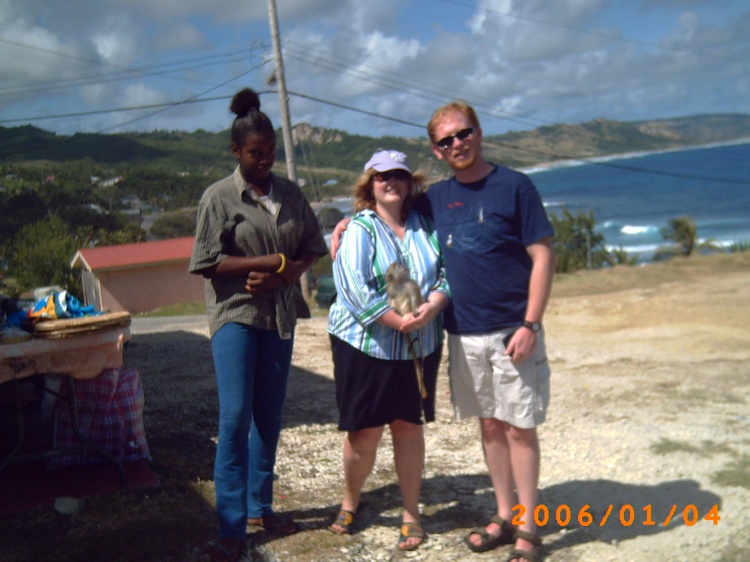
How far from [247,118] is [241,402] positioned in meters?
1.21

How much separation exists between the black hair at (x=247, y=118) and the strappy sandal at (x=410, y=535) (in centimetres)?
187

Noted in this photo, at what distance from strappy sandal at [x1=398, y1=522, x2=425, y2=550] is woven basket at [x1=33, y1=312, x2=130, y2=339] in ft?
6.12

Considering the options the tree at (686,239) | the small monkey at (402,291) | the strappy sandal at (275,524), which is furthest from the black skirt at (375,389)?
the tree at (686,239)

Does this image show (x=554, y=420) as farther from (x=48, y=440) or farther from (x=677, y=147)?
(x=677, y=147)

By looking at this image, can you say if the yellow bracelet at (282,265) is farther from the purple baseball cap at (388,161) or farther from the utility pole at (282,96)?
the utility pole at (282,96)

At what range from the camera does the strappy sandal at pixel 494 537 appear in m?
3.20

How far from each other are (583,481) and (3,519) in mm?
3088

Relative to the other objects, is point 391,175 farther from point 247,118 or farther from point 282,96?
point 282,96

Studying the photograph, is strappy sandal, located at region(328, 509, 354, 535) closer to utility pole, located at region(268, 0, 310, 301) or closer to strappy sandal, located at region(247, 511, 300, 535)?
strappy sandal, located at region(247, 511, 300, 535)

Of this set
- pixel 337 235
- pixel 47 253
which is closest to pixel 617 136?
pixel 47 253

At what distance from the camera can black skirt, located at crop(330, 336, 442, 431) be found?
3.10 meters

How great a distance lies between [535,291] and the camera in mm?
2941

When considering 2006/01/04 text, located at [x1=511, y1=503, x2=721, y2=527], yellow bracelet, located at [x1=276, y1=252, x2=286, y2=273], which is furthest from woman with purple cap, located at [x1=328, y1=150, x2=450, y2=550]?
2006/01/04 text, located at [x1=511, y1=503, x2=721, y2=527]

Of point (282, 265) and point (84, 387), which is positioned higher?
point (282, 265)
